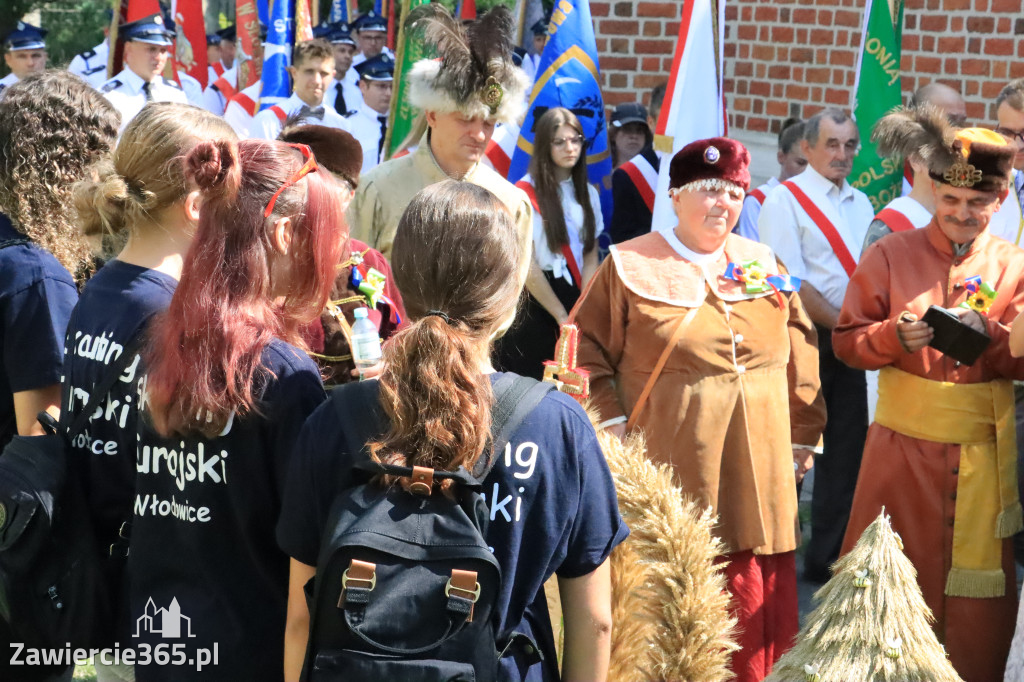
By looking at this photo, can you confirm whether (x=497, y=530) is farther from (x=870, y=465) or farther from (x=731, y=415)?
(x=870, y=465)

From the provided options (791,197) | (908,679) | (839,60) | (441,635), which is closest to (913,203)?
(791,197)

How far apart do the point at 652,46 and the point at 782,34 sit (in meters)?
0.91

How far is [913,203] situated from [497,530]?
337cm

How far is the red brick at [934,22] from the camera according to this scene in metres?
6.66

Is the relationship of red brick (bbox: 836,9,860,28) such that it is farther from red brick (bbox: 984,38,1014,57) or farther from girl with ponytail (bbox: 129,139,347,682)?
girl with ponytail (bbox: 129,139,347,682)

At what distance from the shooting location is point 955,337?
3.62 meters

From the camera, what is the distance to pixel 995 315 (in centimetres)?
379

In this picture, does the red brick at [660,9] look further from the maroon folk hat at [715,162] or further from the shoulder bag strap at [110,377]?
the shoulder bag strap at [110,377]

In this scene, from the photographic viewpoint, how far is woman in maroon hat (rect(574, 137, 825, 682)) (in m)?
3.69

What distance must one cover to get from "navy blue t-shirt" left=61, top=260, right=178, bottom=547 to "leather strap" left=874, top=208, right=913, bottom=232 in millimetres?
3210

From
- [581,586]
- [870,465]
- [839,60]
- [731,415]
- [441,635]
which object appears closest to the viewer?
[441,635]

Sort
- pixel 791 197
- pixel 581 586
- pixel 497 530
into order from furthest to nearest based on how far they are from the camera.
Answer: pixel 791 197
pixel 581 586
pixel 497 530

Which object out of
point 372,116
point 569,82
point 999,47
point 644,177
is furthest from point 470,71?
point 372,116

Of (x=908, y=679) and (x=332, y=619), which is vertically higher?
(x=332, y=619)
